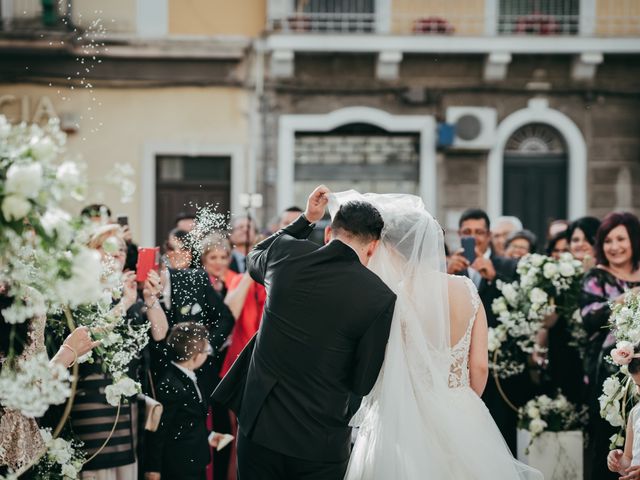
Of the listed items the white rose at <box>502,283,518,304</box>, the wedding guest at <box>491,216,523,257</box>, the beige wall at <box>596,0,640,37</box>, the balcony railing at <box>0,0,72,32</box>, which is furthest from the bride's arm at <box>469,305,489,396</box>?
the beige wall at <box>596,0,640,37</box>

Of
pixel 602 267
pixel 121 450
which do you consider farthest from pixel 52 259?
pixel 602 267

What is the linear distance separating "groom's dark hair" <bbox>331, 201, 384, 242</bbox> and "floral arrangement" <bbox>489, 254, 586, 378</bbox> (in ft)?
8.47

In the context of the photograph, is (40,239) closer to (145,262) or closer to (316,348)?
(316,348)

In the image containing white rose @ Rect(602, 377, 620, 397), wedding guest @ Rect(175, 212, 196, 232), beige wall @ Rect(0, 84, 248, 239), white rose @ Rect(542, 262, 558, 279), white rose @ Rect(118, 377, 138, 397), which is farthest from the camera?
beige wall @ Rect(0, 84, 248, 239)

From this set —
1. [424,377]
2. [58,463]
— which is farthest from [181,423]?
[424,377]

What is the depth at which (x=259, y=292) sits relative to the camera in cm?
644

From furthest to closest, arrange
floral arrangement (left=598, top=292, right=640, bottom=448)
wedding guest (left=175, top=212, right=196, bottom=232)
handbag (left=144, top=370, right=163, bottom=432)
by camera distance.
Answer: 1. wedding guest (left=175, top=212, right=196, bottom=232)
2. handbag (left=144, top=370, right=163, bottom=432)
3. floral arrangement (left=598, top=292, right=640, bottom=448)

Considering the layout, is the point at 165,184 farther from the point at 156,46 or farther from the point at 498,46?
the point at 498,46

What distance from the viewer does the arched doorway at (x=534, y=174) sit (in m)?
12.6

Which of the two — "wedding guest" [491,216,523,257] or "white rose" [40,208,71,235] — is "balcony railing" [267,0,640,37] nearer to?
"wedding guest" [491,216,523,257]

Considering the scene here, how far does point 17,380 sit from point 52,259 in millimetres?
429

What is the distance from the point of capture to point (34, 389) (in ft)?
9.77

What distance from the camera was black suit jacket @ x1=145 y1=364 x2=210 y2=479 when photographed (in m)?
5.30

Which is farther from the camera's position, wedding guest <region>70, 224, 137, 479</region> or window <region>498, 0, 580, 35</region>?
window <region>498, 0, 580, 35</region>
